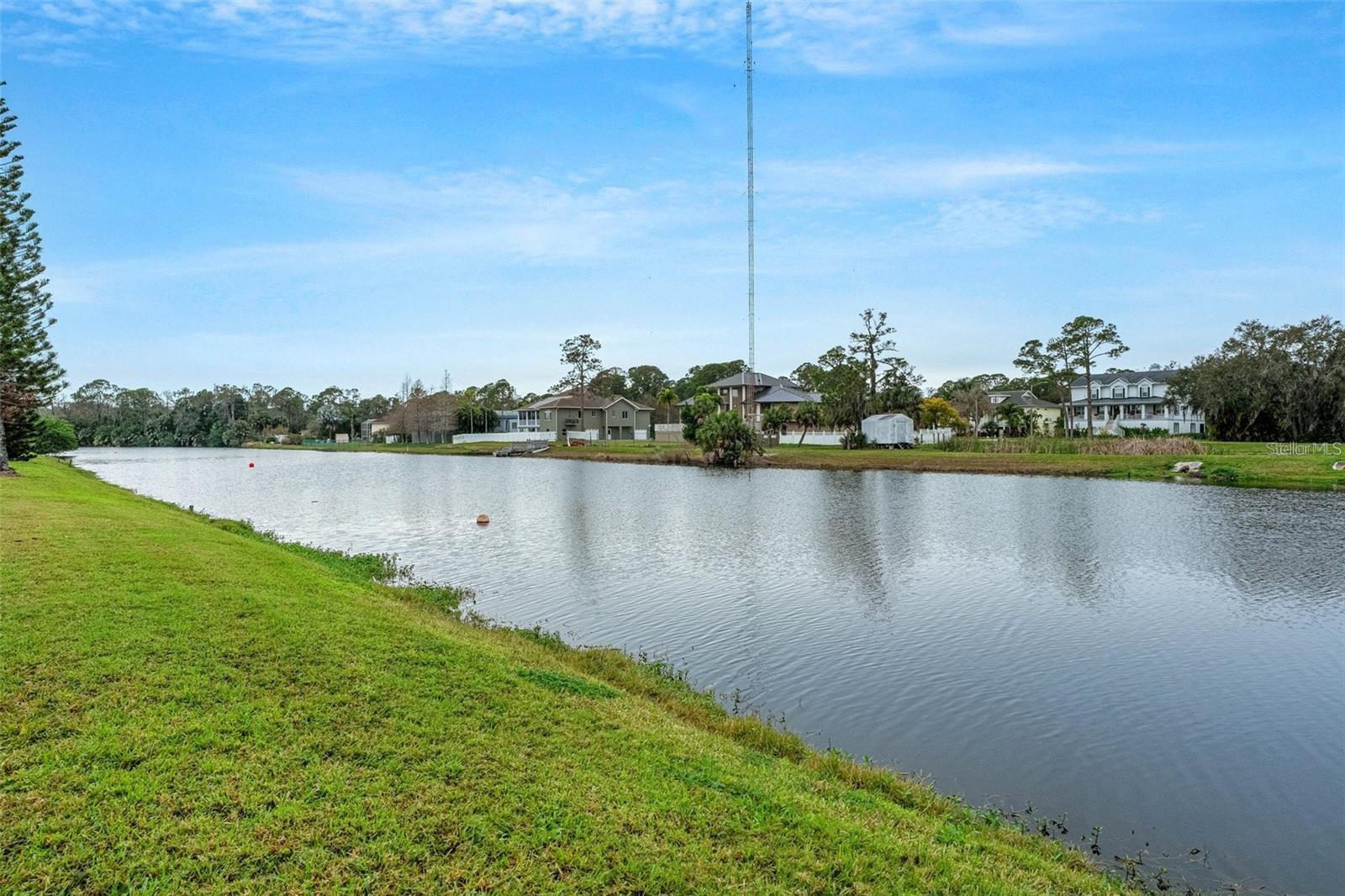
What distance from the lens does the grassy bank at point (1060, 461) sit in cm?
3972

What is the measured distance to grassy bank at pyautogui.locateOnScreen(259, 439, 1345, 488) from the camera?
130 ft

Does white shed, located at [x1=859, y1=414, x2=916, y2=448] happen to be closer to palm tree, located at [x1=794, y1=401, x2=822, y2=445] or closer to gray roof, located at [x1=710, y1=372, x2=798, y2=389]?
palm tree, located at [x1=794, y1=401, x2=822, y2=445]

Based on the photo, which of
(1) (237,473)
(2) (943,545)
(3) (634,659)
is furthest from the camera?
(1) (237,473)

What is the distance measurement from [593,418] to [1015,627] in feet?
299

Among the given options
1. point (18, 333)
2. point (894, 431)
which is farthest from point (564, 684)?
point (894, 431)

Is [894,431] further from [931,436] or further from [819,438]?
[819,438]

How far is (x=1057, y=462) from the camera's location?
4881 centimetres

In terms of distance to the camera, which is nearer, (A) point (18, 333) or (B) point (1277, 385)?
(A) point (18, 333)

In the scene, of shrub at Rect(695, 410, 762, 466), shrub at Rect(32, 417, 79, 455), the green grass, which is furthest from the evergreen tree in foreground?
shrub at Rect(695, 410, 762, 466)

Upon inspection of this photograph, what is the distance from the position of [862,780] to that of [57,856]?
592cm

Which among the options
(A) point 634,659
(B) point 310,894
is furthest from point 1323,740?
(B) point 310,894

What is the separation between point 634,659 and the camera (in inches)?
434

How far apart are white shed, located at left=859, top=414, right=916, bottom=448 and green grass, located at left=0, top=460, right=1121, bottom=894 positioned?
198 feet

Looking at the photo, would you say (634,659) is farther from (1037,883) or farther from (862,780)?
(1037,883)
